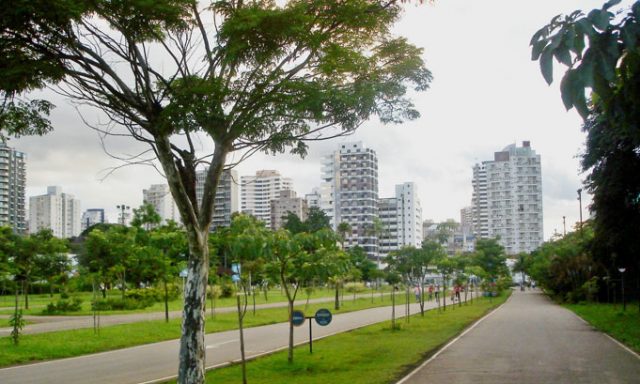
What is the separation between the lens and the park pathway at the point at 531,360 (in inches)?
495

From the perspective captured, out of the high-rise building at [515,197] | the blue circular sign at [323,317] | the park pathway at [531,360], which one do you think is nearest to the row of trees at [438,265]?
the park pathway at [531,360]

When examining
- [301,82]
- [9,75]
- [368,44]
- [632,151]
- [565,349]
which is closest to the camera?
[9,75]

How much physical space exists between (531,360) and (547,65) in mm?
13705

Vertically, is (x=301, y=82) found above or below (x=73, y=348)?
above

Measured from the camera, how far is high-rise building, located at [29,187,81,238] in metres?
148

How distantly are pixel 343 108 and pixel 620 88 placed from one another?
6.52 m

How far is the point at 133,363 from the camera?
54.1ft

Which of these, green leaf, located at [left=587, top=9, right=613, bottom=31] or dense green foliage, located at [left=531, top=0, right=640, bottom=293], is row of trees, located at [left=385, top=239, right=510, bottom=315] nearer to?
dense green foliage, located at [left=531, top=0, right=640, bottom=293]

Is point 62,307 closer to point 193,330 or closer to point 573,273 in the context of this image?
point 193,330

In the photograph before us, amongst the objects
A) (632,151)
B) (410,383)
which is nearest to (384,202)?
(632,151)

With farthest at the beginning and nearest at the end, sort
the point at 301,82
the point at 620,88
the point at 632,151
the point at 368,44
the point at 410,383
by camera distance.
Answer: the point at 632,151 < the point at 410,383 < the point at 368,44 < the point at 301,82 < the point at 620,88

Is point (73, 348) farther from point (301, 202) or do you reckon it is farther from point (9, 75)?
point (301, 202)

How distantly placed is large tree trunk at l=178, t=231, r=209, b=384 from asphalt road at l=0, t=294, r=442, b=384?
3.81m

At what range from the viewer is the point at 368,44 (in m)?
11.1
